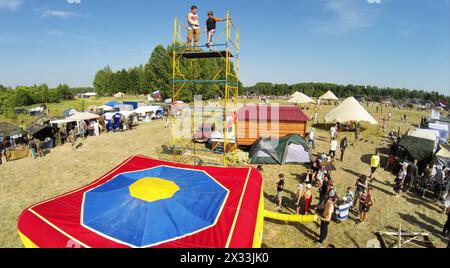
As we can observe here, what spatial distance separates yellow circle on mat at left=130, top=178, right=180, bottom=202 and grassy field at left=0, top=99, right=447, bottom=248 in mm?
3771

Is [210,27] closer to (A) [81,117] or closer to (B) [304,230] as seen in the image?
(B) [304,230]

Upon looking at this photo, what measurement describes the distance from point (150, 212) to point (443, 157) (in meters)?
14.1

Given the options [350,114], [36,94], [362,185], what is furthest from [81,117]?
[36,94]

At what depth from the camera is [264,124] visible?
16.9m

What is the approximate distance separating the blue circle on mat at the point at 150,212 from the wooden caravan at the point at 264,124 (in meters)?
10.7

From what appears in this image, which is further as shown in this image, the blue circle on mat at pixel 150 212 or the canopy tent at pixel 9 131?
the canopy tent at pixel 9 131

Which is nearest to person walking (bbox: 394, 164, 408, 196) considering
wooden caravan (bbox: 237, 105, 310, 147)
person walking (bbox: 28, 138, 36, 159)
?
wooden caravan (bbox: 237, 105, 310, 147)

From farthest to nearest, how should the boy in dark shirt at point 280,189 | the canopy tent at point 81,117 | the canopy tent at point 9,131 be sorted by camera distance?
the canopy tent at point 81,117, the canopy tent at point 9,131, the boy in dark shirt at point 280,189

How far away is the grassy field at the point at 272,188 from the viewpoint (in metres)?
7.98

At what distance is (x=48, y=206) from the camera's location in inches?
205

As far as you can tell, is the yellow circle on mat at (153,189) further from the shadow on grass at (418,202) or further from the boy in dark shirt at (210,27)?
the shadow on grass at (418,202)

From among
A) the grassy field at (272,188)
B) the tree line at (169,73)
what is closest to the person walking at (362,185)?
the grassy field at (272,188)

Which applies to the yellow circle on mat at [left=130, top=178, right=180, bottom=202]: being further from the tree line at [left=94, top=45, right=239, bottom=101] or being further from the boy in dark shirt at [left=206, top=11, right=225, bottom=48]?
the tree line at [left=94, top=45, right=239, bottom=101]
